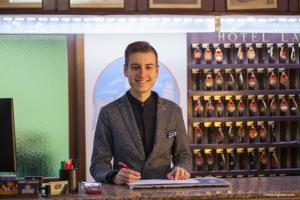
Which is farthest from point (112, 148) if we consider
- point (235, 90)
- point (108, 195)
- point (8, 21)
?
point (235, 90)

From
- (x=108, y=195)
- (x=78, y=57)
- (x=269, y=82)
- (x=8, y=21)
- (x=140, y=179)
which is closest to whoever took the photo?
(x=108, y=195)

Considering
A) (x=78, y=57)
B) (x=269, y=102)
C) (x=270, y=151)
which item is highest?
→ (x=78, y=57)

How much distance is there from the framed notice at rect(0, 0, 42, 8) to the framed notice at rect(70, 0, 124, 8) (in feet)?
0.86

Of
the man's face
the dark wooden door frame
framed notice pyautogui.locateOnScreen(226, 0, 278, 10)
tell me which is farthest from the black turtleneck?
the dark wooden door frame

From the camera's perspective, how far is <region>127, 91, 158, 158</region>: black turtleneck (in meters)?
2.97

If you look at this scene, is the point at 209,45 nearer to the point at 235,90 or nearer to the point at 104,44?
the point at 235,90

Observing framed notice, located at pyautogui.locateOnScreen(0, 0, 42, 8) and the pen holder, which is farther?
framed notice, located at pyautogui.locateOnScreen(0, 0, 42, 8)

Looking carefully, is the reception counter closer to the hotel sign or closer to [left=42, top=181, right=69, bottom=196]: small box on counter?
[left=42, top=181, right=69, bottom=196]: small box on counter

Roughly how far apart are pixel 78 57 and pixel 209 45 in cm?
120

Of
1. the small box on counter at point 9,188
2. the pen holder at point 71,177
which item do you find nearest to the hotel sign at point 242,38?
the pen holder at point 71,177

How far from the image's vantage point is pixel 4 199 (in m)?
2.50

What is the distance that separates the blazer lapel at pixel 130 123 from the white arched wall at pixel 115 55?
217cm

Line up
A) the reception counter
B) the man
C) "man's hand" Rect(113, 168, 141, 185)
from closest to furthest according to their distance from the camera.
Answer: the reception counter < "man's hand" Rect(113, 168, 141, 185) < the man

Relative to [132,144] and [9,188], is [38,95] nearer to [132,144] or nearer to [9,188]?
[132,144]
